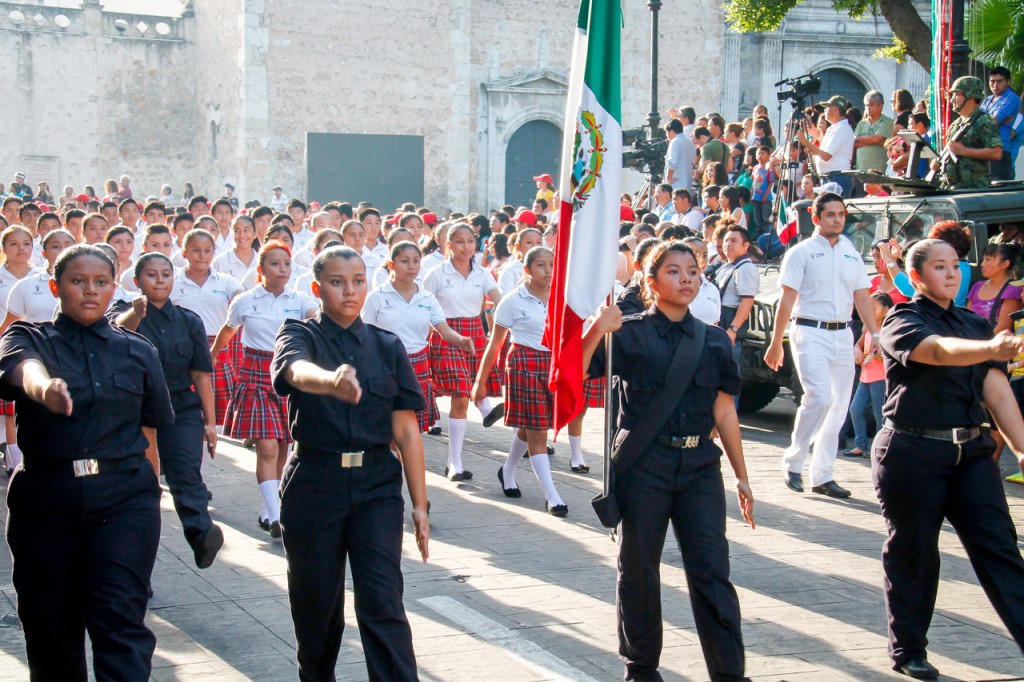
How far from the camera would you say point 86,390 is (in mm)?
4414

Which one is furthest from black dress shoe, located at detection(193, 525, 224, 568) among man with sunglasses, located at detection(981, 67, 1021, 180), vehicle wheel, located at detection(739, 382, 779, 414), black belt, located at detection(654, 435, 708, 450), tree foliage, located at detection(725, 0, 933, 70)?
tree foliage, located at detection(725, 0, 933, 70)

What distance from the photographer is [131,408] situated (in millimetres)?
4543

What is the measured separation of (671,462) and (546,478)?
3.56 m

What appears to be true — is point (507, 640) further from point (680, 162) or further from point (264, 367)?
point (680, 162)

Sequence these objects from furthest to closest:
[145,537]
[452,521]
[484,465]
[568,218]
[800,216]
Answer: [800,216], [484,465], [452,521], [568,218], [145,537]

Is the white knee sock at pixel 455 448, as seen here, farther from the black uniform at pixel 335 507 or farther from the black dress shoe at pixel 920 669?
the black uniform at pixel 335 507

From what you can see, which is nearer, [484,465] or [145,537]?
[145,537]

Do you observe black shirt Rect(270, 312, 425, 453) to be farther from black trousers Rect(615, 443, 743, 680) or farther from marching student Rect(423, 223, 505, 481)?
marching student Rect(423, 223, 505, 481)

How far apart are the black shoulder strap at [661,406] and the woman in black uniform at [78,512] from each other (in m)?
1.84

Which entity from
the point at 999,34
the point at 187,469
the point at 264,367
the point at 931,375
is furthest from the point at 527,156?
the point at 931,375

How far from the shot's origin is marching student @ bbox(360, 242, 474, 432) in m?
9.02

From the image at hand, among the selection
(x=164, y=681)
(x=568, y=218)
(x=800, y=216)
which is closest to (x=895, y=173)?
(x=800, y=216)

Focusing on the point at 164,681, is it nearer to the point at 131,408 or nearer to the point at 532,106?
the point at 131,408

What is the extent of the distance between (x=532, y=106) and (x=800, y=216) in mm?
23026
